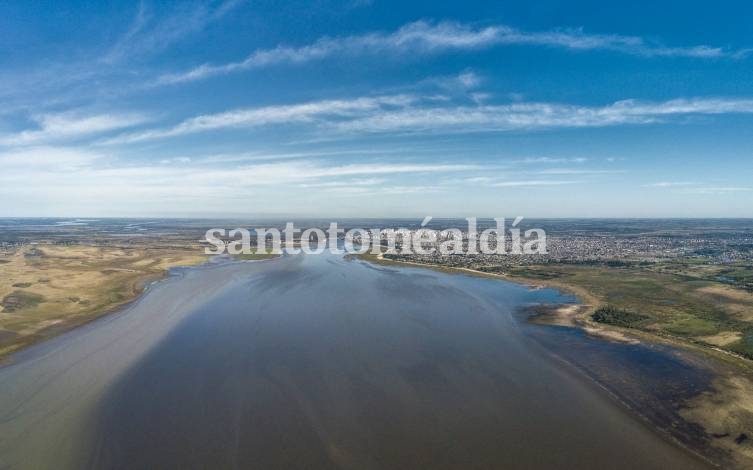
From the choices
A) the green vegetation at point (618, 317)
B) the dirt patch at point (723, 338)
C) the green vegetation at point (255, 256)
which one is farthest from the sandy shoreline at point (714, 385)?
the green vegetation at point (255, 256)

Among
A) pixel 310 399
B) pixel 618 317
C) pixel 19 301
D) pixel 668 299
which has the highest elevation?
pixel 19 301

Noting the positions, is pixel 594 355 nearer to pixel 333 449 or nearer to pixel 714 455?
pixel 714 455

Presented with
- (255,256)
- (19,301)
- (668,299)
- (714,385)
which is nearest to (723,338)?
(714,385)

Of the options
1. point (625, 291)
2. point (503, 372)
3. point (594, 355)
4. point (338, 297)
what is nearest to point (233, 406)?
point (503, 372)

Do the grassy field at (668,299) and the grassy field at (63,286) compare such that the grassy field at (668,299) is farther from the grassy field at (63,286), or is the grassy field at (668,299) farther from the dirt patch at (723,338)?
the grassy field at (63,286)

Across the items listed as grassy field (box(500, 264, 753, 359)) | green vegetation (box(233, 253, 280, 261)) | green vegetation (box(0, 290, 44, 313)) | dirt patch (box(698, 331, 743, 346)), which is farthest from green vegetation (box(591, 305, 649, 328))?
green vegetation (box(233, 253, 280, 261))

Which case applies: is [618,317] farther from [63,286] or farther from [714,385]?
[63,286]

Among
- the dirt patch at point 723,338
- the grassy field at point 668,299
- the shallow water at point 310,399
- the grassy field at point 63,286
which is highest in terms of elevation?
the grassy field at point 63,286
